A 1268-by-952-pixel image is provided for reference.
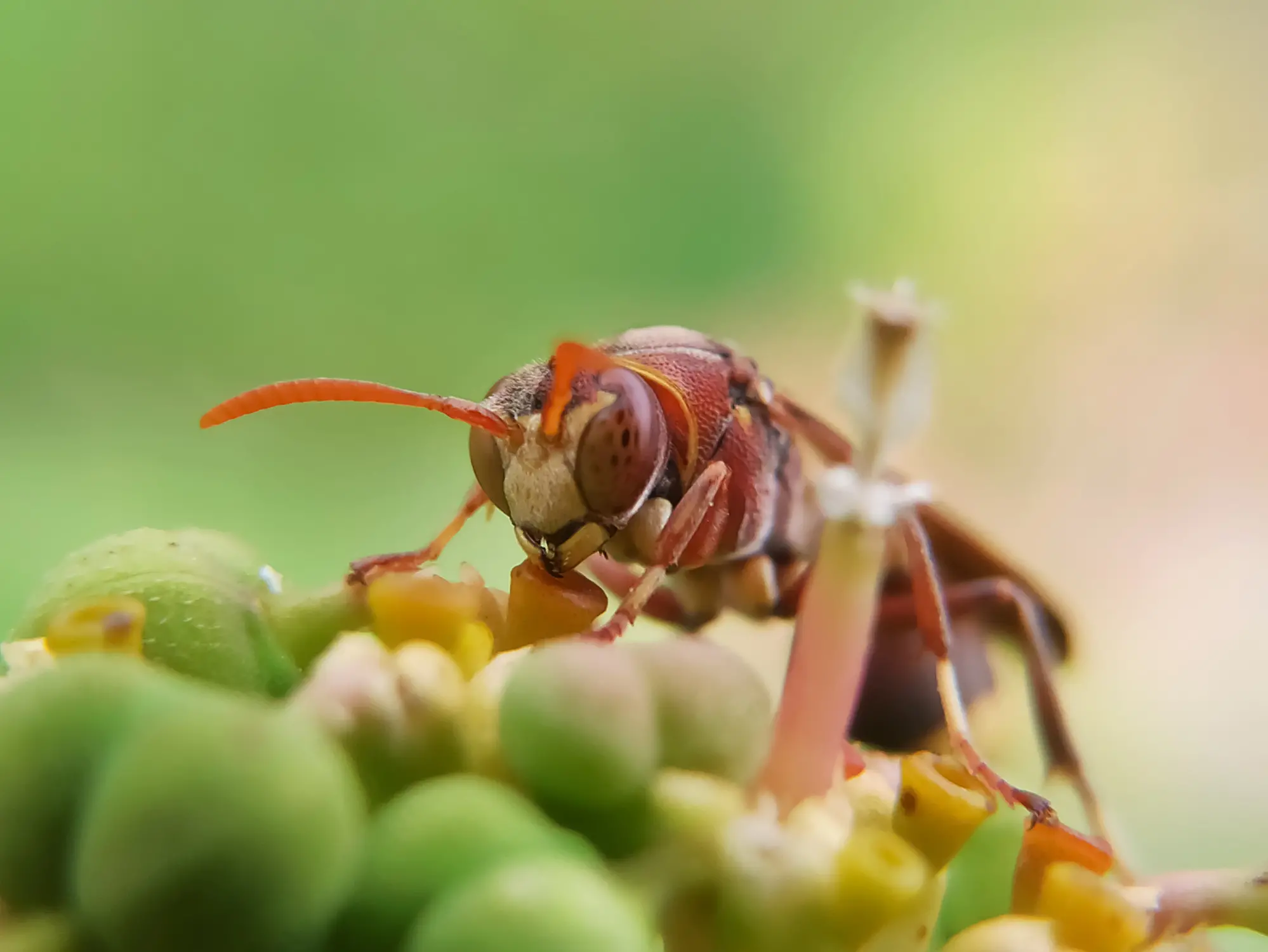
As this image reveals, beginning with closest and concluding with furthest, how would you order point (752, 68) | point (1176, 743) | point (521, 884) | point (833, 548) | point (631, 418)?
point (521, 884) → point (833, 548) → point (631, 418) → point (1176, 743) → point (752, 68)

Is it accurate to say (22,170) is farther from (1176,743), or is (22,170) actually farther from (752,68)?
(1176,743)

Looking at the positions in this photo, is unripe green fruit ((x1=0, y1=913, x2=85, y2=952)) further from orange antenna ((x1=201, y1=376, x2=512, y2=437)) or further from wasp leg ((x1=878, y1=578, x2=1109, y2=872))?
wasp leg ((x1=878, y1=578, x2=1109, y2=872))

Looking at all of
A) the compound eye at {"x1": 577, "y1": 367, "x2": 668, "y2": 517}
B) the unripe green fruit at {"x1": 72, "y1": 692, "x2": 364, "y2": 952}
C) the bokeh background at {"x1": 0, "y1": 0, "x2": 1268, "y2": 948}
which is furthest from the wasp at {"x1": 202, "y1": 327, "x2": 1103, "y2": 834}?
the unripe green fruit at {"x1": 72, "y1": 692, "x2": 364, "y2": 952}

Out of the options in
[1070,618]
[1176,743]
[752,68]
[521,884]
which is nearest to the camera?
[521,884]

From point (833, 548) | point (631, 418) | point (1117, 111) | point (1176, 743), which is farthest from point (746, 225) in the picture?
point (833, 548)

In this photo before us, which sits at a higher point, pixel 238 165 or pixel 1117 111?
pixel 1117 111

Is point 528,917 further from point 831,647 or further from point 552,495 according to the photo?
point 552,495

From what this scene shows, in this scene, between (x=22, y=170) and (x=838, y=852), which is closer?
(x=838, y=852)

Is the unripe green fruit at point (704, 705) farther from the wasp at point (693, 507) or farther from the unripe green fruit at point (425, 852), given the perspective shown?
the wasp at point (693, 507)

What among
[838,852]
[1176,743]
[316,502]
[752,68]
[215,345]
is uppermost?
[752,68]
